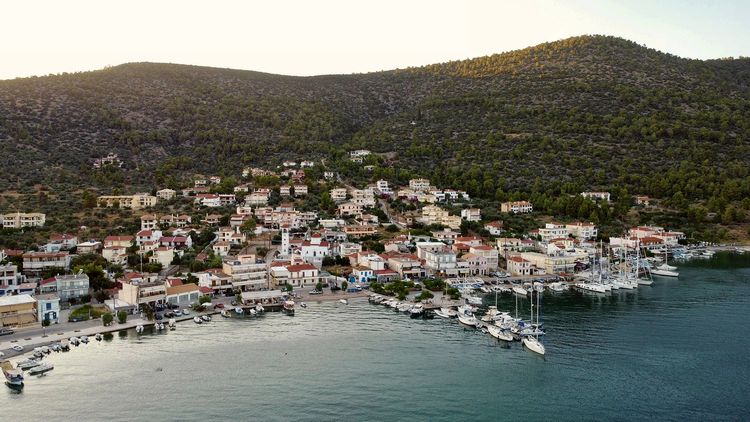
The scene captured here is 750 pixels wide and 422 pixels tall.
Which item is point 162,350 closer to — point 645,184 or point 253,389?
point 253,389

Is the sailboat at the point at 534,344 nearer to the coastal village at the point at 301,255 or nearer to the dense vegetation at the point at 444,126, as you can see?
the coastal village at the point at 301,255

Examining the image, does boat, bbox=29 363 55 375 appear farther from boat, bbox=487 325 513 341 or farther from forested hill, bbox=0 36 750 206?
forested hill, bbox=0 36 750 206

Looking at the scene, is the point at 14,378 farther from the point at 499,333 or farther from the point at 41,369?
the point at 499,333

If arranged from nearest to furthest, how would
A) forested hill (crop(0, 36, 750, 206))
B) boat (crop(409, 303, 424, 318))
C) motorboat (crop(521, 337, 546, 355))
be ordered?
1. motorboat (crop(521, 337, 546, 355))
2. boat (crop(409, 303, 424, 318))
3. forested hill (crop(0, 36, 750, 206))

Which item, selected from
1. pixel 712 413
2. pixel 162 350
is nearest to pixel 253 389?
pixel 162 350

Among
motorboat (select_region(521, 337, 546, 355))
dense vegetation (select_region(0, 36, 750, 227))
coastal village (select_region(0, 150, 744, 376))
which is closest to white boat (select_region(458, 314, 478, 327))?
coastal village (select_region(0, 150, 744, 376))

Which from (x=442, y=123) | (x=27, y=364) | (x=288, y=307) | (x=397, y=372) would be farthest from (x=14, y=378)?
(x=442, y=123)

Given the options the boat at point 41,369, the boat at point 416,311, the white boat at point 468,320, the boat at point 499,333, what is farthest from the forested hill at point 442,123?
the boat at point 41,369
